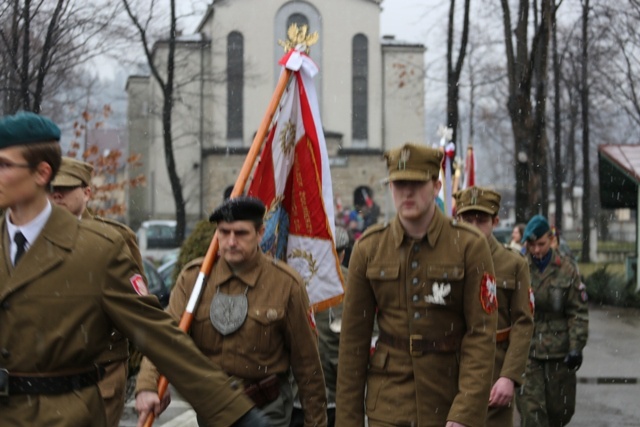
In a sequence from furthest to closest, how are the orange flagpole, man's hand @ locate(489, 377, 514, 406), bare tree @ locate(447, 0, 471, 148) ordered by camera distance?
1. bare tree @ locate(447, 0, 471, 148)
2. man's hand @ locate(489, 377, 514, 406)
3. the orange flagpole

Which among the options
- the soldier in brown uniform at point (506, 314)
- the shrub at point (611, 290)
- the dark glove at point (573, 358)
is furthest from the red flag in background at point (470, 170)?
the soldier in brown uniform at point (506, 314)

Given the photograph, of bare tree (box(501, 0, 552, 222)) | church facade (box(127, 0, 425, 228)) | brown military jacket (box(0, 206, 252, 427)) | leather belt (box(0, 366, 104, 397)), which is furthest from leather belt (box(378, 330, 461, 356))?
church facade (box(127, 0, 425, 228))

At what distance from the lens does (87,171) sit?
22.6 feet

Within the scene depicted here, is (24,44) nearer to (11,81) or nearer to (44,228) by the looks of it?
(11,81)

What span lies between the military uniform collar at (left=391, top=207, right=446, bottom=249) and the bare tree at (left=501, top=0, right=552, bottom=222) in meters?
16.8

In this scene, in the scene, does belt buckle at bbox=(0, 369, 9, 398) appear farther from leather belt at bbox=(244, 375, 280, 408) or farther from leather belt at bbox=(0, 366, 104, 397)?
leather belt at bbox=(244, 375, 280, 408)

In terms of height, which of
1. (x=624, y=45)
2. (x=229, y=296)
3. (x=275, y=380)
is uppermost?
(x=624, y=45)

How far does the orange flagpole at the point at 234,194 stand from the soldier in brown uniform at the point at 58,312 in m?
0.68

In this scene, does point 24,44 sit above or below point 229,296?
above

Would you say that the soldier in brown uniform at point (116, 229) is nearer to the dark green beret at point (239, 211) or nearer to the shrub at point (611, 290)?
the dark green beret at point (239, 211)

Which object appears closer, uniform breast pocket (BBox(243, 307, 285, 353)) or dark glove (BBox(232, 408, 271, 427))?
dark glove (BBox(232, 408, 271, 427))

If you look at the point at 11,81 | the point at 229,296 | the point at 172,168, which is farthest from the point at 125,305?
the point at 172,168

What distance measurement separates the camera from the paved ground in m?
11.2

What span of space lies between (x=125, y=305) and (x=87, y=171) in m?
3.21
